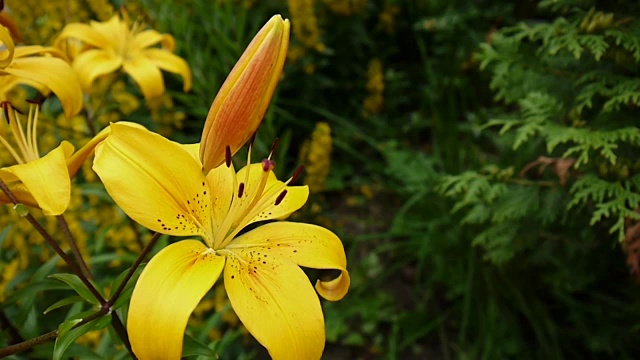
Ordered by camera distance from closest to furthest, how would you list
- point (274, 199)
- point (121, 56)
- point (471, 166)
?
point (274, 199) → point (121, 56) → point (471, 166)

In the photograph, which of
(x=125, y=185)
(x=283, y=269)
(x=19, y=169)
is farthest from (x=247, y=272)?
(x=19, y=169)

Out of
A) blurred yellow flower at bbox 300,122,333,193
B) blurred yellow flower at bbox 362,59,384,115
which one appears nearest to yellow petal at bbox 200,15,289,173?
blurred yellow flower at bbox 300,122,333,193

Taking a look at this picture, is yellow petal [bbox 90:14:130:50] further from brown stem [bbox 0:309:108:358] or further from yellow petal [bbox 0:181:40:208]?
brown stem [bbox 0:309:108:358]

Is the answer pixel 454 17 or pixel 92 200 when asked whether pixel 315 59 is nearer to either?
pixel 454 17

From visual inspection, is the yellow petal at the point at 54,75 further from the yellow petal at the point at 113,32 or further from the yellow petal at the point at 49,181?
the yellow petal at the point at 113,32

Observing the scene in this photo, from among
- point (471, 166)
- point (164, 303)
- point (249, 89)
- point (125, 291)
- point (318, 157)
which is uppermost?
point (249, 89)

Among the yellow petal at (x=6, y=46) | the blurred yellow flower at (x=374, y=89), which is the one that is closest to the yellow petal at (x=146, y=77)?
the yellow petal at (x=6, y=46)

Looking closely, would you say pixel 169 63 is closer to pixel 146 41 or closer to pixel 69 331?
pixel 146 41

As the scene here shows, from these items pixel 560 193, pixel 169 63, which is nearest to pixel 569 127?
pixel 560 193
